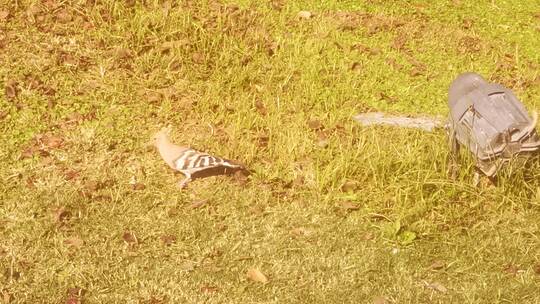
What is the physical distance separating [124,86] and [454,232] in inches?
149

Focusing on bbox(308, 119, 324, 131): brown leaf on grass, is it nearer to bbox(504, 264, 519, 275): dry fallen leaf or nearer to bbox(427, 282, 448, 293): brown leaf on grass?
bbox(427, 282, 448, 293): brown leaf on grass

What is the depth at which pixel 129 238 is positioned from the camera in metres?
5.68

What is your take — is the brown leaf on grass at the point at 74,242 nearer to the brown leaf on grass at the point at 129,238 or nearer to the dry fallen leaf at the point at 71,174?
the brown leaf on grass at the point at 129,238

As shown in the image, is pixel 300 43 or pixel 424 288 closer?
pixel 424 288

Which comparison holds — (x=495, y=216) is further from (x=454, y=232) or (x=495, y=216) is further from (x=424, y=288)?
(x=424, y=288)

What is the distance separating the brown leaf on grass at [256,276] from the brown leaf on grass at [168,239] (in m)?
0.72

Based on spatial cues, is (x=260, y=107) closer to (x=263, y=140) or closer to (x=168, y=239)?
(x=263, y=140)

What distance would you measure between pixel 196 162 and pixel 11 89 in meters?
2.36

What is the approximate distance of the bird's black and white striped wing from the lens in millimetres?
6156

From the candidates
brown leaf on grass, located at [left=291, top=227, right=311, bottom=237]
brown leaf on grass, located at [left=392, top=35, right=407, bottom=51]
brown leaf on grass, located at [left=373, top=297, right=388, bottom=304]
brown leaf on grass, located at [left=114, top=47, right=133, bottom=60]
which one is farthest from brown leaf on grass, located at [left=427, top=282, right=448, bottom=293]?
brown leaf on grass, located at [left=114, top=47, right=133, bottom=60]

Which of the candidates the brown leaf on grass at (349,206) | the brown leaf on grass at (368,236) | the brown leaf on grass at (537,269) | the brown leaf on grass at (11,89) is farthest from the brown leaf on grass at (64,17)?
the brown leaf on grass at (537,269)

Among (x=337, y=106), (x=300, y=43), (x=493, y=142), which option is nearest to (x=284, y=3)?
(x=300, y=43)

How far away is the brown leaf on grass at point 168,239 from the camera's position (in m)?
5.71

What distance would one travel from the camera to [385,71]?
8.36 metres
